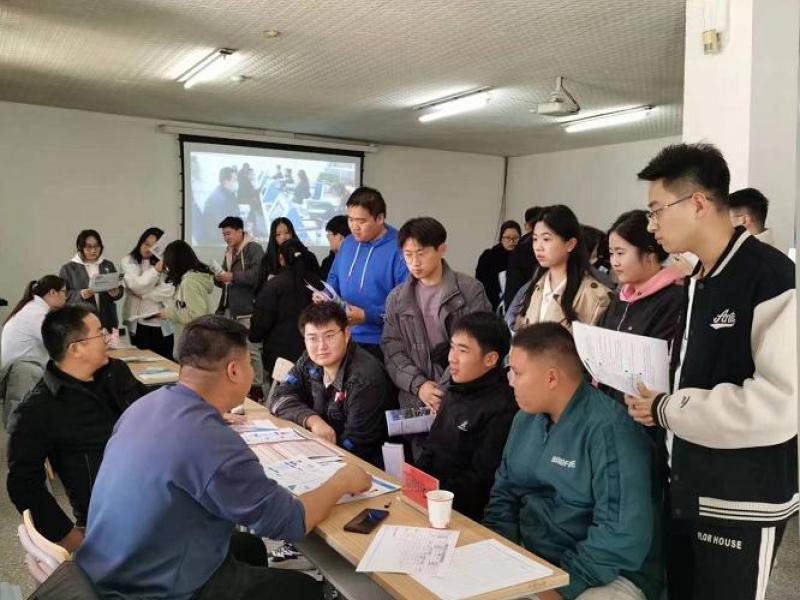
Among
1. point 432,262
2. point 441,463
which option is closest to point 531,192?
point 432,262

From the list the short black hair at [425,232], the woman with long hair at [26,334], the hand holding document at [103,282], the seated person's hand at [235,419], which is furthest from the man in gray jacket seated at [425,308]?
the hand holding document at [103,282]

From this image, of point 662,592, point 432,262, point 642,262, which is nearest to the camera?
point 662,592

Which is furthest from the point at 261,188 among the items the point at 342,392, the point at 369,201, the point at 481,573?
the point at 481,573

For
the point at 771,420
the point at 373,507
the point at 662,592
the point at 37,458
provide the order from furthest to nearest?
the point at 37,458 → the point at 373,507 → the point at 662,592 → the point at 771,420

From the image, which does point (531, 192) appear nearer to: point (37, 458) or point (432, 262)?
point (432, 262)

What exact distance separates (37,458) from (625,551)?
73.4 inches

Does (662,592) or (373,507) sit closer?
(662,592)

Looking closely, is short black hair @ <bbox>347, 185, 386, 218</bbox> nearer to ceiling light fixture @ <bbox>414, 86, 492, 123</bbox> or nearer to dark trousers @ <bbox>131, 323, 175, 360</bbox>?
dark trousers @ <bbox>131, 323, 175, 360</bbox>

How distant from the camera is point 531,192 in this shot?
34.0ft

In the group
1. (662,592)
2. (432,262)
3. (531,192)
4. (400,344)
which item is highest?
(531,192)

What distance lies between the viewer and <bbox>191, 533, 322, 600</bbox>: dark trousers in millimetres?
1624

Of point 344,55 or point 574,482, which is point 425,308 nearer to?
point 574,482

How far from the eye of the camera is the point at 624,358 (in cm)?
165

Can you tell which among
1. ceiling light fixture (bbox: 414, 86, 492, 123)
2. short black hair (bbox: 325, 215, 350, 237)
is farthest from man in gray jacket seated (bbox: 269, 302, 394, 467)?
ceiling light fixture (bbox: 414, 86, 492, 123)
